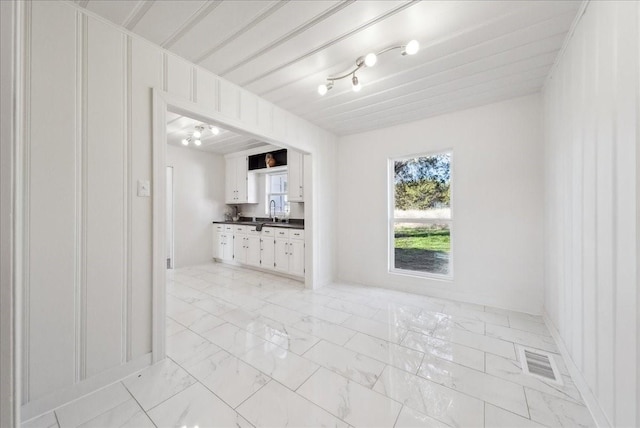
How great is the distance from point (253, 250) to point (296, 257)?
114 centimetres

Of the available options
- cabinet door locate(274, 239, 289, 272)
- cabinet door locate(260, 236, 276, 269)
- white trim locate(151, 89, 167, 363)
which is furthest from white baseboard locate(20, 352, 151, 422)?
cabinet door locate(260, 236, 276, 269)

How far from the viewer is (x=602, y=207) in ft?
4.72

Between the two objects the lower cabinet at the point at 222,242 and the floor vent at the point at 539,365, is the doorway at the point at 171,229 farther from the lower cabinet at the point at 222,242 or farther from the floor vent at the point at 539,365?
the floor vent at the point at 539,365

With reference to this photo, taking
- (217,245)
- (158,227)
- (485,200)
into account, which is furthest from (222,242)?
(485,200)

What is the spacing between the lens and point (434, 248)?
365cm

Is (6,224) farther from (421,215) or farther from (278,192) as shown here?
(278,192)

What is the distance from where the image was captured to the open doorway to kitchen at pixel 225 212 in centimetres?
390

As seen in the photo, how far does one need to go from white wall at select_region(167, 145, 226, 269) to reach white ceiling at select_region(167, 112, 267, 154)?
0.27 m

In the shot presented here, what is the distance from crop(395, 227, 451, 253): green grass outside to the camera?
11.6 feet

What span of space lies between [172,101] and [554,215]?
3626mm

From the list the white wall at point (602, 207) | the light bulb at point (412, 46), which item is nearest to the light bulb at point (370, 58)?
the light bulb at point (412, 46)

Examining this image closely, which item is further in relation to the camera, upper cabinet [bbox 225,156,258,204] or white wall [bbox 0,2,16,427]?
upper cabinet [bbox 225,156,258,204]

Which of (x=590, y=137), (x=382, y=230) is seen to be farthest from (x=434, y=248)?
(x=590, y=137)

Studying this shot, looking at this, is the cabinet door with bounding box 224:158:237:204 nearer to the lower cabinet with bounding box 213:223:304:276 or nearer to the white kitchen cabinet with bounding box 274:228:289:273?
the lower cabinet with bounding box 213:223:304:276
